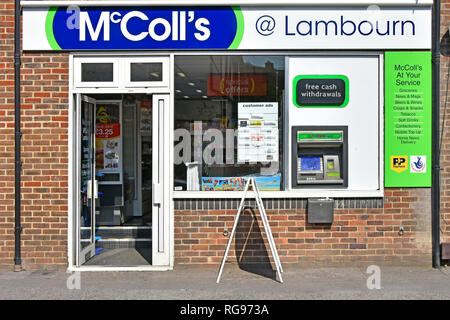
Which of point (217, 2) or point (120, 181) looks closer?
point (217, 2)

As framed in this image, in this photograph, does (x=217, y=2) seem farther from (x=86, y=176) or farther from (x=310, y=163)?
(x=86, y=176)

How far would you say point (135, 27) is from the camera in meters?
6.61

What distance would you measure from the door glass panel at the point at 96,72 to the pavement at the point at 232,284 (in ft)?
9.01

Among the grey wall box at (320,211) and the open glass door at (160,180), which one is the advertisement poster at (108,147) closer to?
the open glass door at (160,180)

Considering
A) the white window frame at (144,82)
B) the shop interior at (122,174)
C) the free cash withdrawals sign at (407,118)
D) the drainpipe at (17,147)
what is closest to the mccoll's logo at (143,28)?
the white window frame at (144,82)

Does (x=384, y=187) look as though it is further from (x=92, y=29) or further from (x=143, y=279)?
(x=92, y=29)

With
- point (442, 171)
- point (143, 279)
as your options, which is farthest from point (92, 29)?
point (442, 171)

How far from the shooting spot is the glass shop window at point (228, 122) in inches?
269

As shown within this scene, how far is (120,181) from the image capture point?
884 centimetres

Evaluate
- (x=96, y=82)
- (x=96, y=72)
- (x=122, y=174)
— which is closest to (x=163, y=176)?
(x=96, y=82)

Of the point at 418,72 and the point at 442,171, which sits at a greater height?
the point at 418,72

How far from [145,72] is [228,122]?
1.40m

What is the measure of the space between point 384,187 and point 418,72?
5.63 ft

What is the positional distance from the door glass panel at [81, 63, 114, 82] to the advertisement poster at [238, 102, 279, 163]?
6.42 ft
